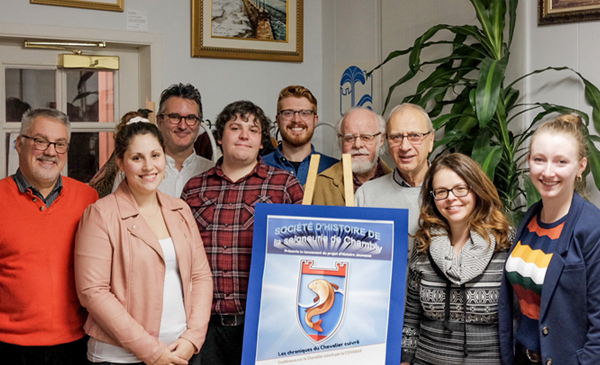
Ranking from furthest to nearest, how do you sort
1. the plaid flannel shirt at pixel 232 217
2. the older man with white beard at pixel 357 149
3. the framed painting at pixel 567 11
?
1. the framed painting at pixel 567 11
2. the older man with white beard at pixel 357 149
3. the plaid flannel shirt at pixel 232 217

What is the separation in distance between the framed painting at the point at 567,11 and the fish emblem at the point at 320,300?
1.64m

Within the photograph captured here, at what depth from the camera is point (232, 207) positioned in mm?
2023

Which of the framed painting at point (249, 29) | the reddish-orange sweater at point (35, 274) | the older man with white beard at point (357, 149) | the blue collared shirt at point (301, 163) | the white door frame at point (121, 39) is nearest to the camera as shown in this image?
the reddish-orange sweater at point (35, 274)

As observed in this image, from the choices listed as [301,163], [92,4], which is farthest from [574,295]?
[92,4]

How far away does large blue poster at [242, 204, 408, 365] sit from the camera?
174 cm

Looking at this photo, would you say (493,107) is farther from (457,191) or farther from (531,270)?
(531,270)

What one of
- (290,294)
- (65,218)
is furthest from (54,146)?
(290,294)

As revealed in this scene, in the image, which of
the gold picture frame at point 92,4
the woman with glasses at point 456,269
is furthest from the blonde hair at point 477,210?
the gold picture frame at point 92,4

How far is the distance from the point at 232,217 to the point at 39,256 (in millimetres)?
642

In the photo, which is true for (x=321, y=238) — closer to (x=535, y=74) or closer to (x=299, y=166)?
(x=299, y=166)

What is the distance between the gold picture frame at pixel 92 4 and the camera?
3.14m

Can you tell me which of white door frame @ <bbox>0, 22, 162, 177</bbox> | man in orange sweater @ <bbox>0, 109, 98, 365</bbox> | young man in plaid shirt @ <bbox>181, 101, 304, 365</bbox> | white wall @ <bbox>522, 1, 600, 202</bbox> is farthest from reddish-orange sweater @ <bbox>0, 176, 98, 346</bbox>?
white wall @ <bbox>522, 1, 600, 202</bbox>

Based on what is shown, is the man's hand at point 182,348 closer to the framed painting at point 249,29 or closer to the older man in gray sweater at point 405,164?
the older man in gray sweater at point 405,164

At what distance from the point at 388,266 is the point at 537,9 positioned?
5.12 ft
